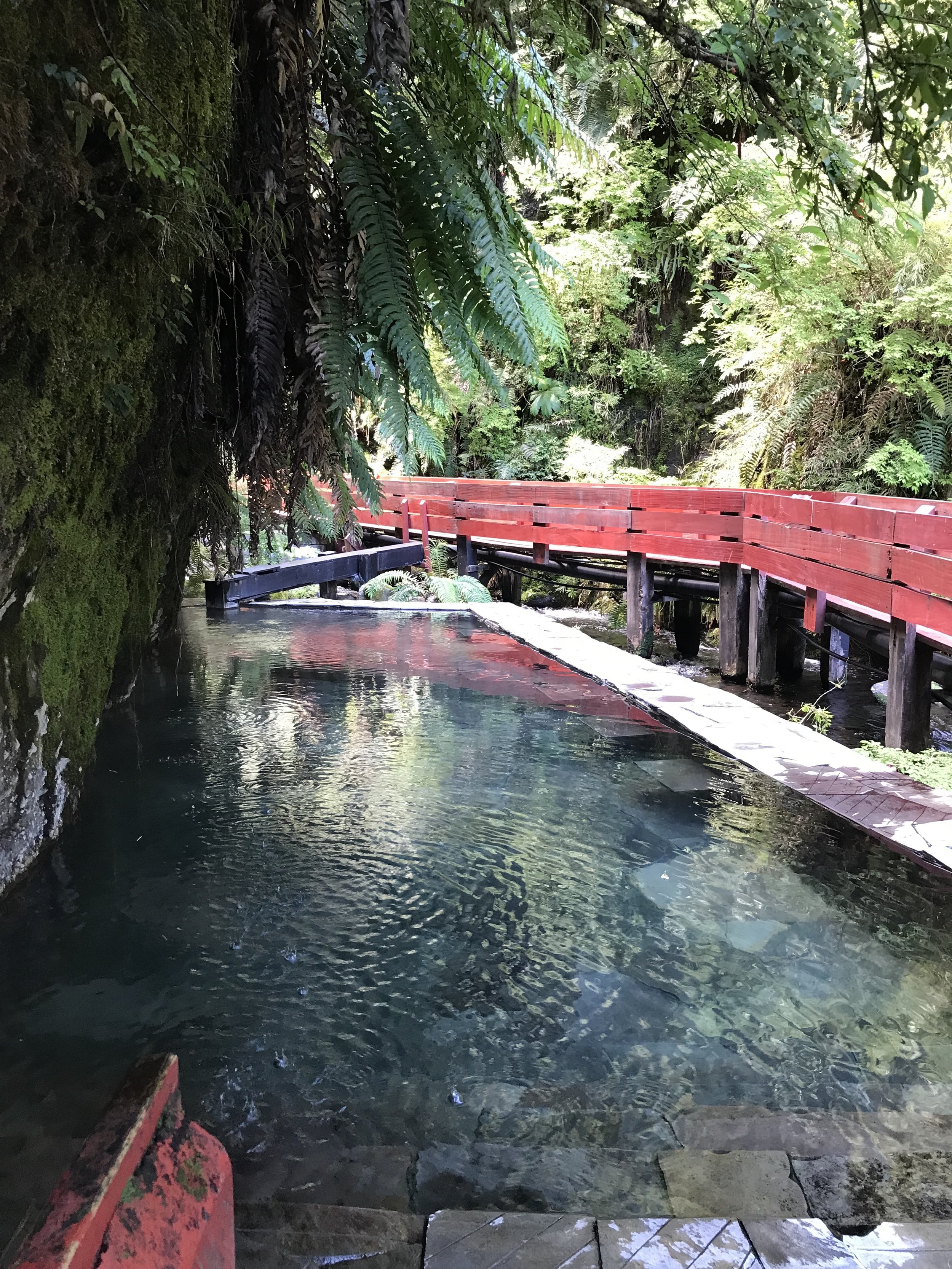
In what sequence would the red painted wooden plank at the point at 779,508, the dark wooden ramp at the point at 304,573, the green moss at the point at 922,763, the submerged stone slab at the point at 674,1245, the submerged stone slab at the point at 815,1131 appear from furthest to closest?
the dark wooden ramp at the point at 304,573 < the red painted wooden plank at the point at 779,508 < the green moss at the point at 922,763 < the submerged stone slab at the point at 815,1131 < the submerged stone slab at the point at 674,1245

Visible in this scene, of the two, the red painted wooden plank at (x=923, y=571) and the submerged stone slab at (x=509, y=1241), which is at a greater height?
the red painted wooden plank at (x=923, y=571)

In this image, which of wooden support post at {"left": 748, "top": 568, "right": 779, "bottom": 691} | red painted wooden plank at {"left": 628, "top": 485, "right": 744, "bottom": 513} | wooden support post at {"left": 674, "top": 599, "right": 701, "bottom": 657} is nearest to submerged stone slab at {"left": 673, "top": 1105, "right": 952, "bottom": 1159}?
wooden support post at {"left": 748, "top": 568, "right": 779, "bottom": 691}

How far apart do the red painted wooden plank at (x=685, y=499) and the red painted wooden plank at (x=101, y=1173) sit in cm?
988

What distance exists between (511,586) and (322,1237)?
16.0m

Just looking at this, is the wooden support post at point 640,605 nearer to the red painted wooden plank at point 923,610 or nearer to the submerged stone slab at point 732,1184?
the red painted wooden plank at point 923,610

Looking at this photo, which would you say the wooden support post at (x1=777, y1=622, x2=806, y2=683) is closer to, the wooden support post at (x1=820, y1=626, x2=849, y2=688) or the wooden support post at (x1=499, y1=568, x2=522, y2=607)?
the wooden support post at (x1=820, y1=626, x2=849, y2=688)

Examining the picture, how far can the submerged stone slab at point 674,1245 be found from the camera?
171 cm

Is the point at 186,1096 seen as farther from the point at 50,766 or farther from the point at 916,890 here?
the point at 916,890

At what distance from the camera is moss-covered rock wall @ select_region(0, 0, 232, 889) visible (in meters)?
2.29

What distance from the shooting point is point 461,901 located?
3.43 meters

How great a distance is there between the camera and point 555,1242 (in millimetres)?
1788

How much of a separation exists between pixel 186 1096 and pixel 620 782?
2.76 metres

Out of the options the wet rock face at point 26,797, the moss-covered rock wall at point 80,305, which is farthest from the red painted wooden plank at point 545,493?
the wet rock face at point 26,797

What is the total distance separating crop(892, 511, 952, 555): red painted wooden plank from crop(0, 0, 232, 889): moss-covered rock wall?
5.26 metres
